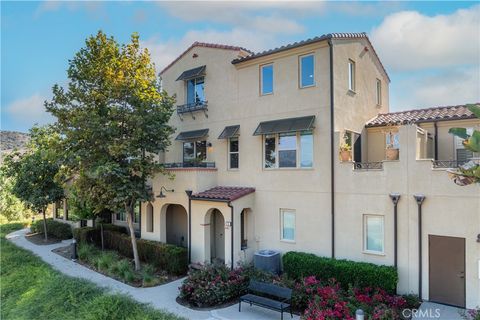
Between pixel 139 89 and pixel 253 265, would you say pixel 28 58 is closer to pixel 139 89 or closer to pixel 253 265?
pixel 139 89

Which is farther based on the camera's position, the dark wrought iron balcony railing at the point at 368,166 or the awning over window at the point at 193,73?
the awning over window at the point at 193,73

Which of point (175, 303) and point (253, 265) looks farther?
point (253, 265)

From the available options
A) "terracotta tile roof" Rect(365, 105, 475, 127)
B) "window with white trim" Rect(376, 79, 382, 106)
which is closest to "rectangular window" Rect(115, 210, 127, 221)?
"terracotta tile roof" Rect(365, 105, 475, 127)

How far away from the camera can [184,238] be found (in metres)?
18.8

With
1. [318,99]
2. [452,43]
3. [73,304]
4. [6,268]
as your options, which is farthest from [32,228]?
[452,43]

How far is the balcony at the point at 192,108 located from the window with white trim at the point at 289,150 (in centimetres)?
437

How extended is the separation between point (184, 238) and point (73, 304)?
7.37 meters

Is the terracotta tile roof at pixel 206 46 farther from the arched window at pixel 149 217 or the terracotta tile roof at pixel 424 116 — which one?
the arched window at pixel 149 217

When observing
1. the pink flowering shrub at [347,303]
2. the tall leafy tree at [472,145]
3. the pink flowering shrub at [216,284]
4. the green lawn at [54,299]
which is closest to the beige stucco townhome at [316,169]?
the pink flowering shrub at [347,303]

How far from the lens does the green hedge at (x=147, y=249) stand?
15164 mm

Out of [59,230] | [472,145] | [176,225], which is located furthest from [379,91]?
[59,230]

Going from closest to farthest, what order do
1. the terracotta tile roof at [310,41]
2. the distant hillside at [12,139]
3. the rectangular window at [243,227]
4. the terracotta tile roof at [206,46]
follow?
1. the terracotta tile roof at [310,41]
2. the rectangular window at [243,227]
3. the terracotta tile roof at [206,46]
4. the distant hillside at [12,139]

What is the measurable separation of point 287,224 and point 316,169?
9.69 feet

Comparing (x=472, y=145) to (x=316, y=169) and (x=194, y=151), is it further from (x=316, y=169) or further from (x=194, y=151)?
(x=194, y=151)
